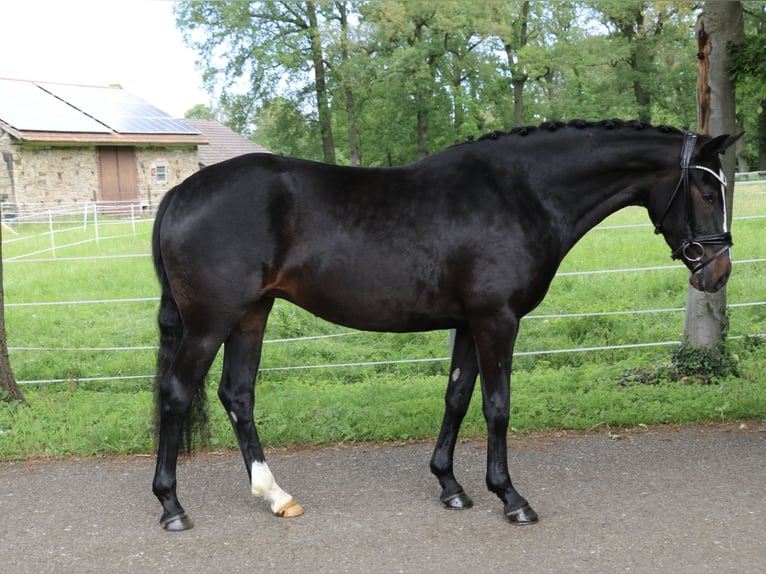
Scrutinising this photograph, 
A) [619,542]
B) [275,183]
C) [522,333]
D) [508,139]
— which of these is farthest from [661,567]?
[522,333]

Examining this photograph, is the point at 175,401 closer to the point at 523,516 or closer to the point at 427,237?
the point at 427,237

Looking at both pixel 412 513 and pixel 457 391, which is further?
pixel 457 391

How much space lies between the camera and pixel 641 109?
33156 millimetres

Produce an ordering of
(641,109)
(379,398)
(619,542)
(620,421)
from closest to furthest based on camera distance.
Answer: (619,542), (620,421), (379,398), (641,109)

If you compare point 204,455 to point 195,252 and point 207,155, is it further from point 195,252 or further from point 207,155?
point 207,155

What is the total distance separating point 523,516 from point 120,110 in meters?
29.5

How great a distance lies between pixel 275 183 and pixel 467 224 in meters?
1.02

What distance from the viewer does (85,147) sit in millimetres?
27000

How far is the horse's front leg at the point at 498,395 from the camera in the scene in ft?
12.1

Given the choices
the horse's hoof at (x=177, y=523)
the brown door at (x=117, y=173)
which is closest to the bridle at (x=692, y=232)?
the horse's hoof at (x=177, y=523)

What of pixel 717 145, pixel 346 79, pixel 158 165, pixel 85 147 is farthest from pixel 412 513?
pixel 346 79

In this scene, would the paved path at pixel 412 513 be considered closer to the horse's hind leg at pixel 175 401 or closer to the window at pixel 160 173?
the horse's hind leg at pixel 175 401

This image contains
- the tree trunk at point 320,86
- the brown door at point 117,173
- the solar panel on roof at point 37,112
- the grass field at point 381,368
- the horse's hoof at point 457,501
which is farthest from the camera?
the tree trunk at point 320,86

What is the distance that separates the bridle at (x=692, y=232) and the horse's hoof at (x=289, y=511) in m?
2.36
